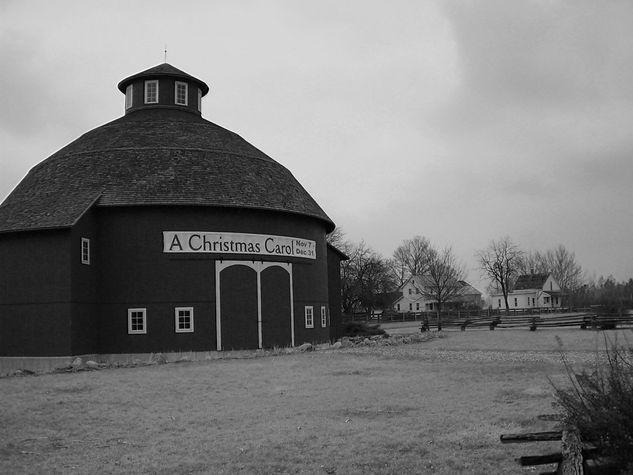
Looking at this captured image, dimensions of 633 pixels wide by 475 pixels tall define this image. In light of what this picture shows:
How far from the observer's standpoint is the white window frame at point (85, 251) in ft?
82.4

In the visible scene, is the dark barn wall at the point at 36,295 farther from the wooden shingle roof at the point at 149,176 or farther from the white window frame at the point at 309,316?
the white window frame at the point at 309,316

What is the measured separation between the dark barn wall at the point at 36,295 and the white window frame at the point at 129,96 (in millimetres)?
10075

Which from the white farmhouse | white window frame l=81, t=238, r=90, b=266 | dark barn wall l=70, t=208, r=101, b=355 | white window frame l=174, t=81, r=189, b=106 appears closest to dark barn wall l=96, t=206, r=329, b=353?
dark barn wall l=70, t=208, r=101, b=355

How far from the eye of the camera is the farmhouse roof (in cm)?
9719

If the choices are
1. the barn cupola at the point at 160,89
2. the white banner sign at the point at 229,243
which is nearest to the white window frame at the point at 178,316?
the white banner sign at the point at 229,243

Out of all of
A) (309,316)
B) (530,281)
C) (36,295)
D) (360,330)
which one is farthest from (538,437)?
(530,281)

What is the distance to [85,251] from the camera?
83.1 feet

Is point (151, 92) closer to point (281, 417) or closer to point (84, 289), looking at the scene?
point (84, 289)

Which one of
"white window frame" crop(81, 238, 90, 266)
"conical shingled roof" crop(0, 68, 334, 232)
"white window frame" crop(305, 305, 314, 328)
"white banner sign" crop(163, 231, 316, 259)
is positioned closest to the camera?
"white window frame" crop(81, 238, 90, 266)

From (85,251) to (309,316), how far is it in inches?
380

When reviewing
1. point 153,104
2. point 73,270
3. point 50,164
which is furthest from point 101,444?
point 153,104

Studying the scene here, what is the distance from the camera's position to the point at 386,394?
14.8 m

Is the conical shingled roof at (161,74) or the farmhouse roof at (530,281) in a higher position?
the conical shingled roof at (161,74)

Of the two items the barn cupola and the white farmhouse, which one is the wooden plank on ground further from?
the white farmhouse
